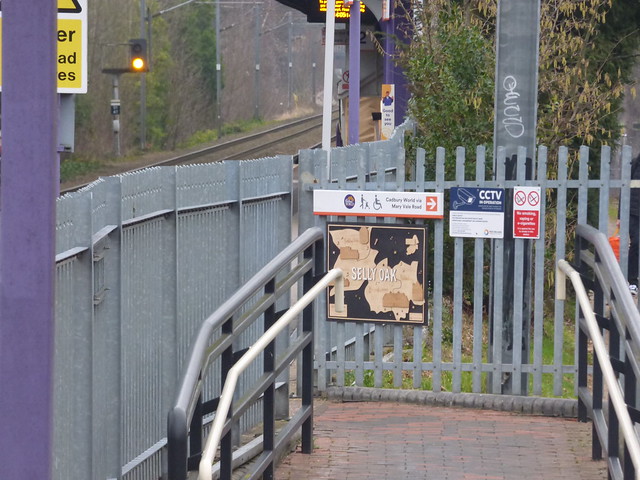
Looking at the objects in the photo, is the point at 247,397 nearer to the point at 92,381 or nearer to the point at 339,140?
the point at 92,381

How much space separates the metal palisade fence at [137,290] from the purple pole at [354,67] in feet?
53.7

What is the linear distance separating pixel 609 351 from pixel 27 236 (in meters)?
3.67

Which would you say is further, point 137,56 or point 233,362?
point 137,56

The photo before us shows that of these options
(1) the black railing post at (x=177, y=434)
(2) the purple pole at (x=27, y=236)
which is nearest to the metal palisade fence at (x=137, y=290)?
(1) the black railing post at (x=177, y=434)

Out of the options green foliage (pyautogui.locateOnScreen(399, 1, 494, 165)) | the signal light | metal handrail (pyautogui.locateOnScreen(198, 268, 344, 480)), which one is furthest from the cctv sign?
the signal light

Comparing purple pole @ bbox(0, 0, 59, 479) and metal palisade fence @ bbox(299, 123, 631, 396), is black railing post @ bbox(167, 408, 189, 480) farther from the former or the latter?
metal palisade fence @ bbox(299, 123, 631, 396)

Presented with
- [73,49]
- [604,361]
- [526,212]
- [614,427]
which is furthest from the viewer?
[526,212]

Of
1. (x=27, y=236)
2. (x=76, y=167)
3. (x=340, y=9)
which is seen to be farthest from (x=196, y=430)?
(x=76, y=167)

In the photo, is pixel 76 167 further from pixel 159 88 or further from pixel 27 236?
pixel 27 236

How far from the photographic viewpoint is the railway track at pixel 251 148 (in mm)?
46000

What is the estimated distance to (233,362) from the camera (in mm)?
5242

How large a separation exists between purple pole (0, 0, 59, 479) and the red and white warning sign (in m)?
5.42

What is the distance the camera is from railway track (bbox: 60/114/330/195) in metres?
46.0

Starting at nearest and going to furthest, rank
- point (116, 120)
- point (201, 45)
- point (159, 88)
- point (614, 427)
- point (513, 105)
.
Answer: point (614, 427) → point (513, 105) → point (116, 120) → point (159, 88) → point (201, 45)
